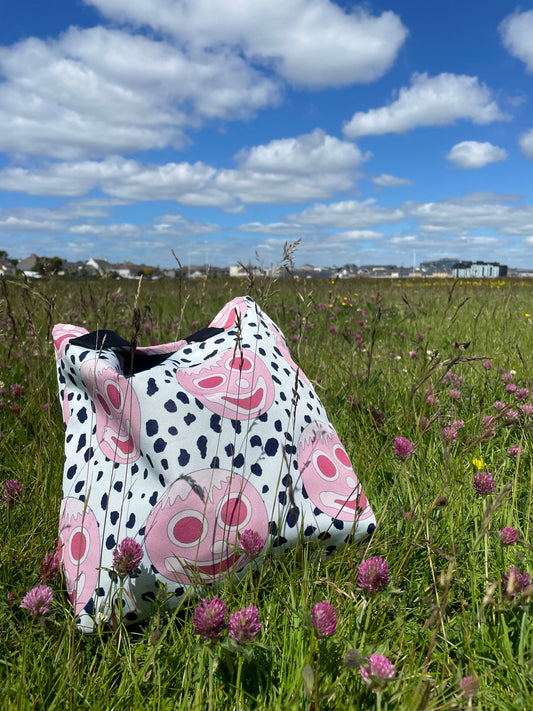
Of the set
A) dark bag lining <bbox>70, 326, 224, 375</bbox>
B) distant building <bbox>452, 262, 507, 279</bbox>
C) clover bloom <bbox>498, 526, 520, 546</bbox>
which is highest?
distant building <bbox>452, 262, 507, 279</bbox>

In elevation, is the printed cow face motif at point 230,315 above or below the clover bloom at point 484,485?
above

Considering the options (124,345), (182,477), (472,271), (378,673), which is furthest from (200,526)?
(472,271)

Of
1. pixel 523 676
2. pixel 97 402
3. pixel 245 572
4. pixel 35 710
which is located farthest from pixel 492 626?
pixel 97 402

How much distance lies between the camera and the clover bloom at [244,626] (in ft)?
3.83

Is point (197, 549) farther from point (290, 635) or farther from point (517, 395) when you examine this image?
point (517, 395)

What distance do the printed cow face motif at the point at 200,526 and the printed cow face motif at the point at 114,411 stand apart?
0.74 feet

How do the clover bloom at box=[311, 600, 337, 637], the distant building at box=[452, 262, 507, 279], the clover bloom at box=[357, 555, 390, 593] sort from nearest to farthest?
the clover bloom at box=[311, 600, 337, 637]
the clover bloom at box=[357, 555, 390, 593]
the distant building at box=[452, 262, 507, 279]

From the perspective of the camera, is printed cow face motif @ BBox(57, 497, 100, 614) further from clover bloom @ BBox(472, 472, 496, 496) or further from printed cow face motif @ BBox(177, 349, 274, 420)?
clover bloom @ BBox(472, 472, 496, 496)

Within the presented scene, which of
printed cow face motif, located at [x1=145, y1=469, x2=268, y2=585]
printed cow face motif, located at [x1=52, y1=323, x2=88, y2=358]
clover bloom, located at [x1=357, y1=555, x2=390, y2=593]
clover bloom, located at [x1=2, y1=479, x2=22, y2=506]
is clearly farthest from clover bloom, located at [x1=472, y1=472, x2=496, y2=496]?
clover bloom, located at [x1=2, y1=479, x2=22, y2=506]

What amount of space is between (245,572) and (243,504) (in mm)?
229

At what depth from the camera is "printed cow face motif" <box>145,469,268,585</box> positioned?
1.48 m

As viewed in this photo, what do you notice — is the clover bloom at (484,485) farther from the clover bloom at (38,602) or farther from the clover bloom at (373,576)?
the clover bloom at (38,602)

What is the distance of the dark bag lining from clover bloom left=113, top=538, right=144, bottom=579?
21.2 inches

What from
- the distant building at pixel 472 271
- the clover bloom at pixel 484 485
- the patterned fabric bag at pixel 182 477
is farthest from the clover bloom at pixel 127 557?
the distant building at pixel 472 271
